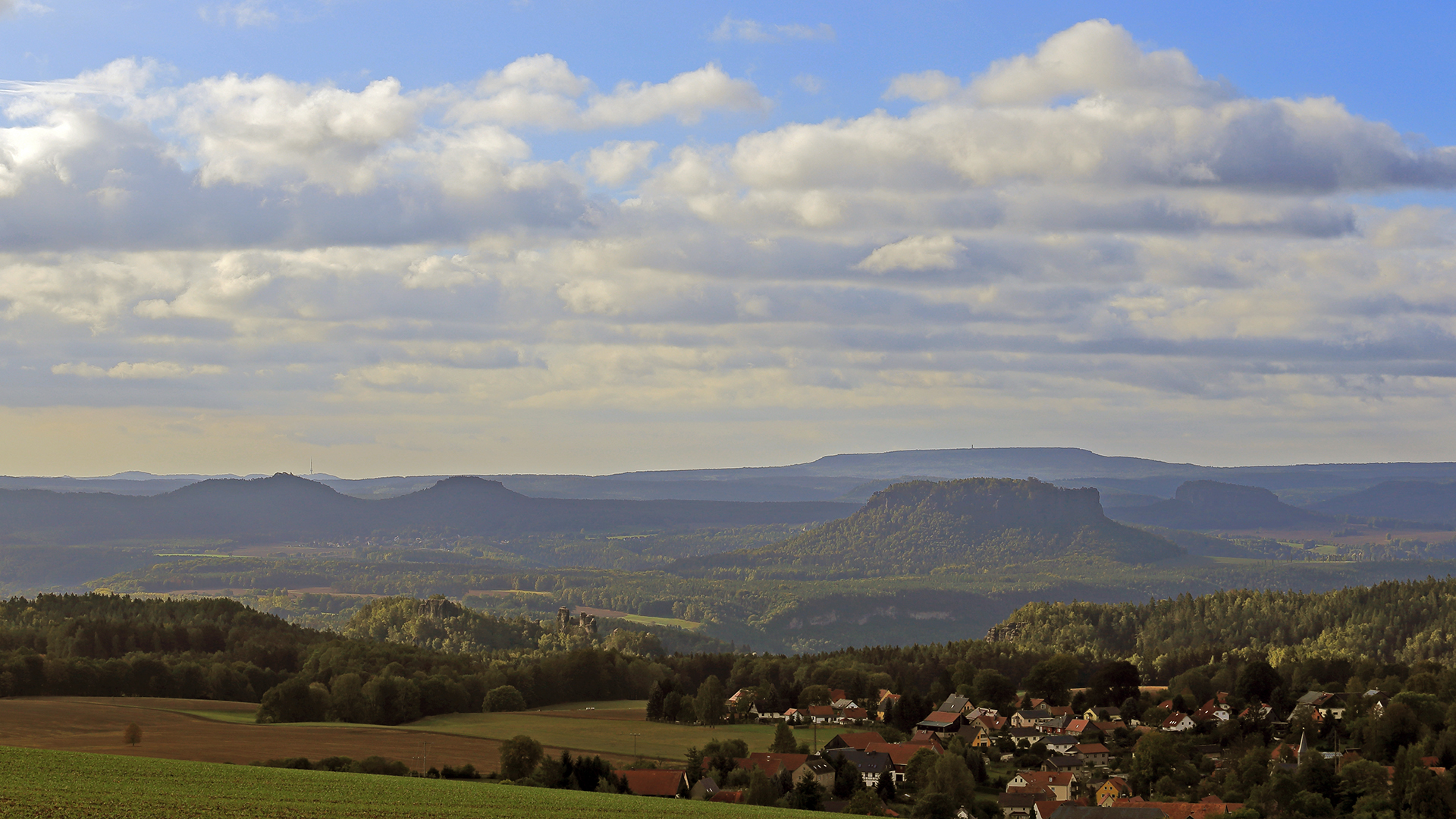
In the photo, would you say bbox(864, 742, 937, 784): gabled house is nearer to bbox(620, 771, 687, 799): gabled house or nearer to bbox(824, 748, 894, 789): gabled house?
bbox(824, 748, 894, 789): gabled house

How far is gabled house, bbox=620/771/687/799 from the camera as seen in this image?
9338 cm

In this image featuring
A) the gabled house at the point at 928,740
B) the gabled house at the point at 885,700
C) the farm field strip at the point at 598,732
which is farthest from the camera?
the gabled house at the point at 885,700

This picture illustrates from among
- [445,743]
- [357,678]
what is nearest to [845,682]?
[357,678]

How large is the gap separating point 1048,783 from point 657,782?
26384 millimetres

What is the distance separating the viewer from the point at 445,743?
112000mm

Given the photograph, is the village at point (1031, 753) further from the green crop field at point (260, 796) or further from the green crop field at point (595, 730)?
the green crop field at point (260, 796)

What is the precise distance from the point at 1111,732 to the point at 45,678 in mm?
94036

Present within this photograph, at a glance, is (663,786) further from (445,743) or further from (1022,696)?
(1022,696)

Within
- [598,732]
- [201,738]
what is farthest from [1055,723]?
[201,738]

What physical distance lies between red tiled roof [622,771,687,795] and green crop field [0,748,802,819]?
47.8ft

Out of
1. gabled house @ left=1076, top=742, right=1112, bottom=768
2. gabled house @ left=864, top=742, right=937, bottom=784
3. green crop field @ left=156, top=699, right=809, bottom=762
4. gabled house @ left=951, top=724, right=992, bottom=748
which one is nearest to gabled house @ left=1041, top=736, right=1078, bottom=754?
gabled house @ left=1076, top=742, right=1112, bottom=768

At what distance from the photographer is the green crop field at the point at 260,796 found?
55531 mm

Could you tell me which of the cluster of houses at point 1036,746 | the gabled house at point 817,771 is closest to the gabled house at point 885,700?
the cluster of houses at point 1036,746

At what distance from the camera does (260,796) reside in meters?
62.6
